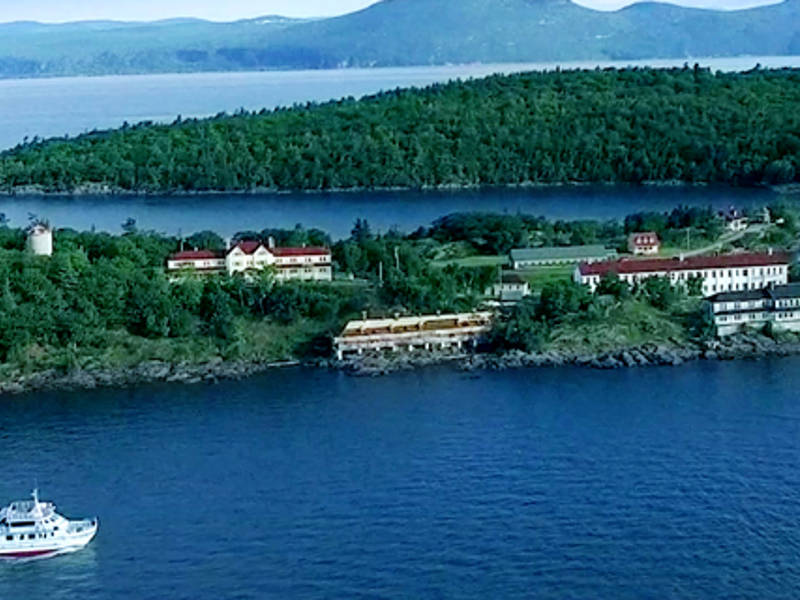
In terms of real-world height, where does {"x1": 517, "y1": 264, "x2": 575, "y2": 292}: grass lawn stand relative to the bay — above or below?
below

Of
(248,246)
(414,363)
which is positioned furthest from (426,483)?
(248,246)

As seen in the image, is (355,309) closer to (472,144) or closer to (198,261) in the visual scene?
(198,261)

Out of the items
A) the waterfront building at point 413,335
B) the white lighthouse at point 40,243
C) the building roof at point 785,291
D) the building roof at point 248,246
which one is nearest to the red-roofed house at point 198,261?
the building roof at point 248,246

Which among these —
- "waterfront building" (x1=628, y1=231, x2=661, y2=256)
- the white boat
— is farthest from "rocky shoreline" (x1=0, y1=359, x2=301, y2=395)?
"waterfront building" (x1=628, y1=231, x2=661, y2=256)

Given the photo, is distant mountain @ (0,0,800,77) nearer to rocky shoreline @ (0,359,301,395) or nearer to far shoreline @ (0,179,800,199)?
far shoreline @ (0,179,800,199)

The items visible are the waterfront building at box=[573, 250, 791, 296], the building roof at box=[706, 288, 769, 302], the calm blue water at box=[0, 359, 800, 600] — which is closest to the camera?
the calm blue water at box=[0, 359, 800, 600]

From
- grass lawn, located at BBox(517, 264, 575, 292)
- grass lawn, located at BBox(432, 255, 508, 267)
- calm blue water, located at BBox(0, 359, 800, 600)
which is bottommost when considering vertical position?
calm blue water, located at BBox(0, 359, 800, 600)

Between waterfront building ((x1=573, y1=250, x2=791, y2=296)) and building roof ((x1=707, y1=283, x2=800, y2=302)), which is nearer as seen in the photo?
building roof ((x1=707, y1=283, x2=800, y2=302))

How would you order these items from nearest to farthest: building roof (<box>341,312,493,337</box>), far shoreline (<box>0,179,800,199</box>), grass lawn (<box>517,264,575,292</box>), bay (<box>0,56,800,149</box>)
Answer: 1. building roof (<box>341,312,493,337</box>)
2. grass lawn (<box>517,264,575,292</box>)
3. far shoreline (<box>0,179,800,199</box>)
4. bay (<box>0,56,800,149</box>)
